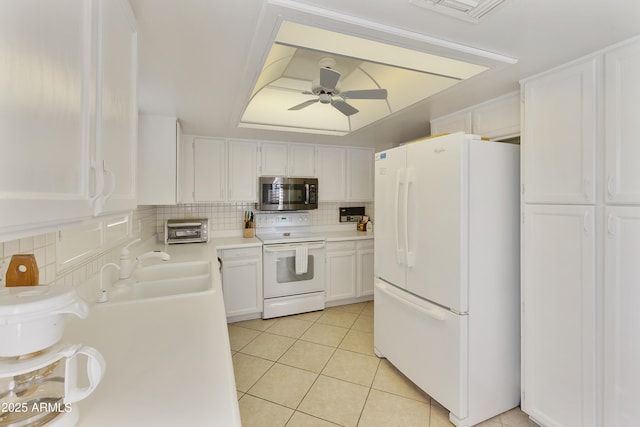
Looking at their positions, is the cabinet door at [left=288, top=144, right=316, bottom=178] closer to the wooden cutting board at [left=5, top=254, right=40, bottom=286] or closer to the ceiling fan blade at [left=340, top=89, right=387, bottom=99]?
the ceiling fan blade at [left=340, top=89, right=387, bottom=99]

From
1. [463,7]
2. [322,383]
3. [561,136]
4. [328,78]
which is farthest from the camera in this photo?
[322,383]

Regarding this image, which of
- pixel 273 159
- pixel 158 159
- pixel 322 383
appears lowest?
pixel 322 383

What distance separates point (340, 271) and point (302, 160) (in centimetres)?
156

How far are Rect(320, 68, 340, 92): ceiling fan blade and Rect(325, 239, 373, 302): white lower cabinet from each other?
206 cm

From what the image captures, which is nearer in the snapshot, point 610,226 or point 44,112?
point 44,112

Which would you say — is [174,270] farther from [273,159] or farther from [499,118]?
[499,118]

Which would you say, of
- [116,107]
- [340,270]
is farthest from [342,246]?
[116,107]

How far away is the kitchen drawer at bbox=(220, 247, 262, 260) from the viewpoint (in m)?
3.00

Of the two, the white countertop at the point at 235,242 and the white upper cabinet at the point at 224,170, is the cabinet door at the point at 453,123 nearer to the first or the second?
the white upper cabinet at the point at 224,170

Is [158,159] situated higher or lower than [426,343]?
higher

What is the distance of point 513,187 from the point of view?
184 cm

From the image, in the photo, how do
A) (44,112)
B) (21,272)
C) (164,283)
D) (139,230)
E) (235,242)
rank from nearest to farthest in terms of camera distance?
1. (44,112)
2. (21,272)
3. (164,283)
4. (139,230)
5. (235,242)

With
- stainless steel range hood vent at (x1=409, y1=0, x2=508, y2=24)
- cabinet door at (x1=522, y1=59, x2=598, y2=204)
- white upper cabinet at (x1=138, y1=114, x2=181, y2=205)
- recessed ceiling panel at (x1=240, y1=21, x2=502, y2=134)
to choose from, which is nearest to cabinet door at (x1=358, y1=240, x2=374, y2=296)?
recessed ceiling panel at (x1=240, y1=21, x2=502, y2=134)

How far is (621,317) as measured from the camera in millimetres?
1338
